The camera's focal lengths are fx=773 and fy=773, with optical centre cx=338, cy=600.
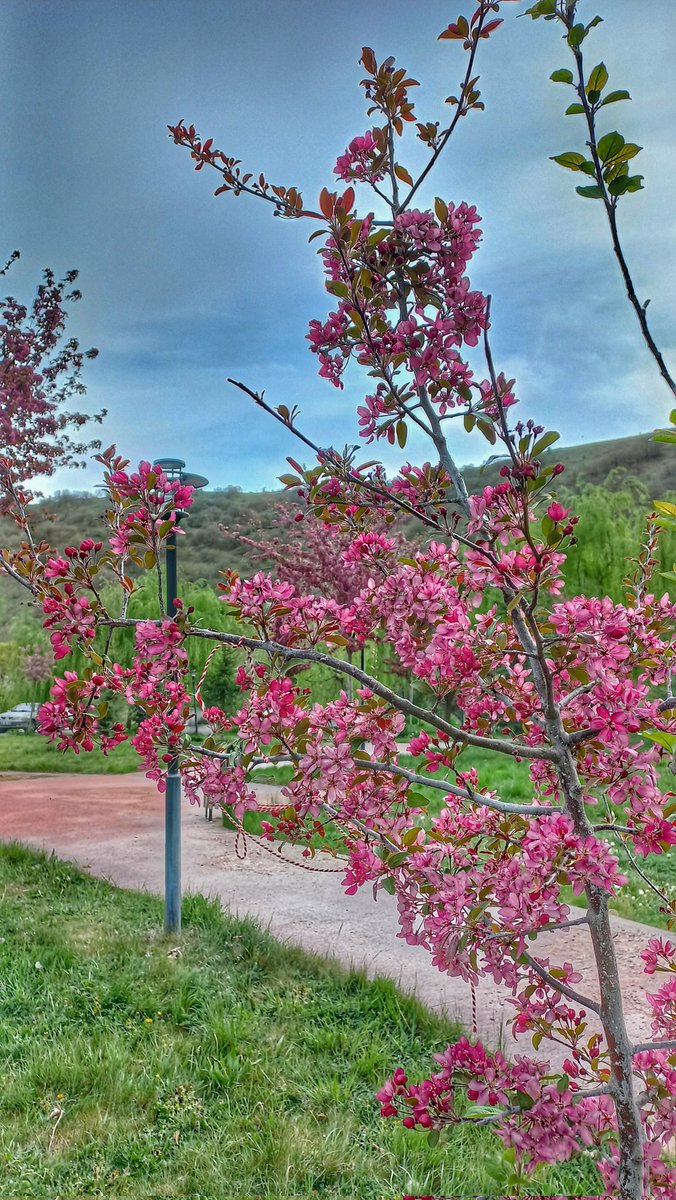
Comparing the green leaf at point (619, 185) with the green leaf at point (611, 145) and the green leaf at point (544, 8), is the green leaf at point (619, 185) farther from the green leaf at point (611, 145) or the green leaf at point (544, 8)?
the green leaf at point (544, 8)

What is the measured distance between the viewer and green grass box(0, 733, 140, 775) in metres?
9.18

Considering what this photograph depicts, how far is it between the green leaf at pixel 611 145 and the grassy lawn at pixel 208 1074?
4.30 ft

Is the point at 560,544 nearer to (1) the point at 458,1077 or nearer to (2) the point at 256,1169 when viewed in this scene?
(1) the point at 458,1077

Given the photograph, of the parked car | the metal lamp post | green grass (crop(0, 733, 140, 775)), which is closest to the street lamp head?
the metal lamp post

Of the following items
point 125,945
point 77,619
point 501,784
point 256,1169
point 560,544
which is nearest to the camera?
point 560,544

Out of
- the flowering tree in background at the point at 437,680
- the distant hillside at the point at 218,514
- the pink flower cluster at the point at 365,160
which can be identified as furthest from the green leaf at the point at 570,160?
the distant hillside at the point at 218,514

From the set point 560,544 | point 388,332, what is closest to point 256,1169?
point 560,544

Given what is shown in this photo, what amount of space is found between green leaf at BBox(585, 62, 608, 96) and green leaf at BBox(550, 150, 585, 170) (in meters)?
0.06

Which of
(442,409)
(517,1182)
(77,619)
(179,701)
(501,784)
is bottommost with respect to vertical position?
(501,784)

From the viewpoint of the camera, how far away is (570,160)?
863 mm

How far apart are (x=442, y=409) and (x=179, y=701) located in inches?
26.5

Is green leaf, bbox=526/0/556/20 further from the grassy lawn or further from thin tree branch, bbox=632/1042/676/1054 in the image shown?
the grassy lawn

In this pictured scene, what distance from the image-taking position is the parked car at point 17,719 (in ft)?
32.4

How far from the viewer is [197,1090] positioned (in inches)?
87.2
